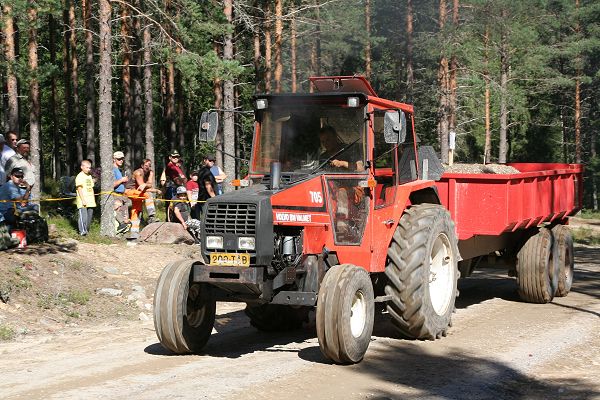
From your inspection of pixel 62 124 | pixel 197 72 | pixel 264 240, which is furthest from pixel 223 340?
pixel 62 124

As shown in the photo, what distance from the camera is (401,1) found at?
160 ft

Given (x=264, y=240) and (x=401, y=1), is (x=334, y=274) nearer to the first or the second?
(x=264, y=240)

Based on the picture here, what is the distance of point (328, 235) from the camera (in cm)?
878

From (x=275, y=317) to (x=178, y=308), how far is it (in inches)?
73.8

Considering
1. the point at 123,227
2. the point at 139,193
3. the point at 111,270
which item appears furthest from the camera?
the point at 123,227

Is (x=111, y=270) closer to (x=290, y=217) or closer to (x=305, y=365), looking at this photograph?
(x=290, y=217)

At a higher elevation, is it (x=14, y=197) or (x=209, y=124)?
(x=209, y=124)

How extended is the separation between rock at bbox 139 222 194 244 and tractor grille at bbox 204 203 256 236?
8.98 meters

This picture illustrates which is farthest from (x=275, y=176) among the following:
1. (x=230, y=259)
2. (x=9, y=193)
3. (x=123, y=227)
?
(x=123, y=227)

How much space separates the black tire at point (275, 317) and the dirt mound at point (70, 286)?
2.43 metres

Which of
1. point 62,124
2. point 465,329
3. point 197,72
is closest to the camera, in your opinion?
point 465,329

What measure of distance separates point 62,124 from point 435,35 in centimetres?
2753

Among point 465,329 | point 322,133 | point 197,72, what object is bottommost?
point 465,329

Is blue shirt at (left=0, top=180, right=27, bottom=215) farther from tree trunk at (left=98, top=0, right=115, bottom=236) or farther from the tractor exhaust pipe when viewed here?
the tractor exhaust pipe
